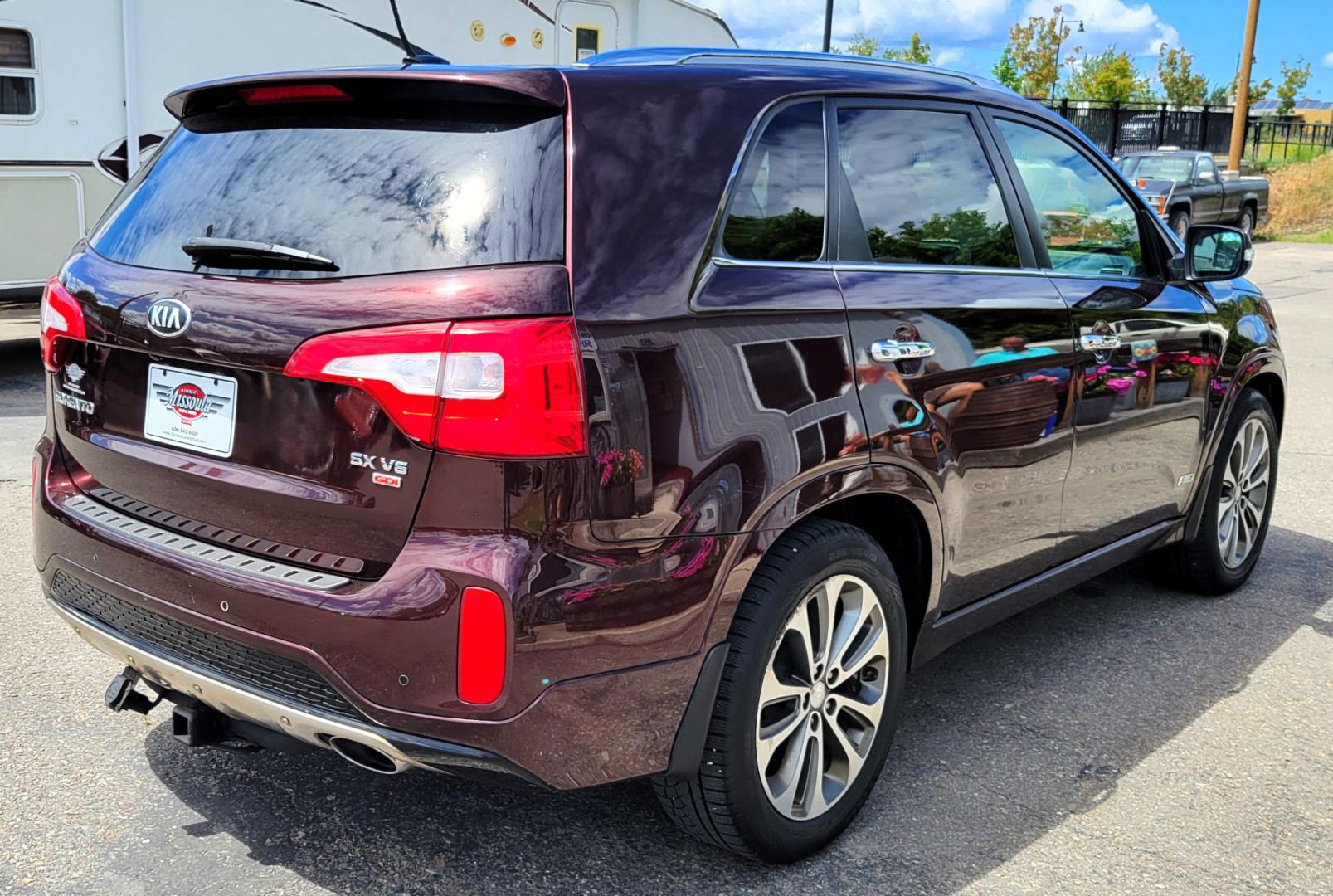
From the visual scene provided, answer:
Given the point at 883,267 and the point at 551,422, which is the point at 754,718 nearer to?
the point at 551,422

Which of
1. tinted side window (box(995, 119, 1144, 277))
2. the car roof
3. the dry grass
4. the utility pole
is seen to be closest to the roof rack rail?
the car roof

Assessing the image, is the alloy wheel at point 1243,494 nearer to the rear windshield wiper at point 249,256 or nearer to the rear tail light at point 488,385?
the rear tail light at point 488,385

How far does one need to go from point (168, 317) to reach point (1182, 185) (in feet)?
72.5

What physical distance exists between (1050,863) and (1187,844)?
0.39 m

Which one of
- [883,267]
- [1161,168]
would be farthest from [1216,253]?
[1161,168]

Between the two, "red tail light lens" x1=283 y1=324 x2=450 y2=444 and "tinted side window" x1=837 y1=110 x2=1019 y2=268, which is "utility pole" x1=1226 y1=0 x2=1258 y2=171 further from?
"red tail light lens" x1=283 y1=324 x2=450 y2=444

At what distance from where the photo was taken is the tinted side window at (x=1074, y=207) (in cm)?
380

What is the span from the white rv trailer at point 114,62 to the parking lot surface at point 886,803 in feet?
15.5

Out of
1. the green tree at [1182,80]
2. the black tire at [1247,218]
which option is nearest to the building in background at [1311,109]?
the green tree at [1182,80]

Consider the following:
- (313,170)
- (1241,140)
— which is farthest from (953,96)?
(1241,140)

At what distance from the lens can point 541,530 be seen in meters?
2.37

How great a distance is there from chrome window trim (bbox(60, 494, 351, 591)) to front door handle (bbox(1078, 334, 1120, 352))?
2335 mm

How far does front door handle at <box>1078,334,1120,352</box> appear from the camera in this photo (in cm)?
377

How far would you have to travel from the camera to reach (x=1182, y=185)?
72.1 feet
